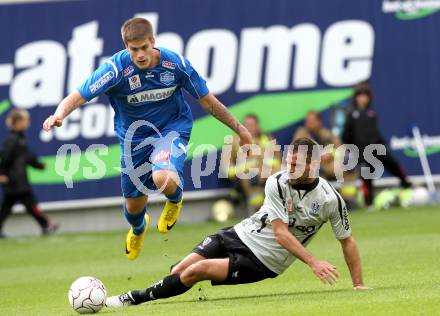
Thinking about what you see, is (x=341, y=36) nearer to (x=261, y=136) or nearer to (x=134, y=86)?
(x=261, y=136)

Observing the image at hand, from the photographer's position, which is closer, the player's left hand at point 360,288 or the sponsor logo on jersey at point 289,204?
the sponsor logo on jersey at point 289,204

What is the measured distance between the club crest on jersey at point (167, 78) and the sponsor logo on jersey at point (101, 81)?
1.96ft

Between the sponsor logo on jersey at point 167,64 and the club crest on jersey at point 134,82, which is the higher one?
the sponsor logo on jersey at point 167,64

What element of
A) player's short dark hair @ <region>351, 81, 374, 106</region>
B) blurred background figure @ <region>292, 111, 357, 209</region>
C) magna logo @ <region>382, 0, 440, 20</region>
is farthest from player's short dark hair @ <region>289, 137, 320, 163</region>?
magna logo @ <region>382, 0, 440, 20</region>

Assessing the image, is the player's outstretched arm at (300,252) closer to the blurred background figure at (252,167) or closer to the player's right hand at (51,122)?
the player's right hand at (51,122)

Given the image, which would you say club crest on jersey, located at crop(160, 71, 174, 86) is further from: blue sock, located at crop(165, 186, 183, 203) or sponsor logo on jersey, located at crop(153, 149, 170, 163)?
blue sock, located at crop(165, 186, 183, 203)

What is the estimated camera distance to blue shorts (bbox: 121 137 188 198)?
1274 cm

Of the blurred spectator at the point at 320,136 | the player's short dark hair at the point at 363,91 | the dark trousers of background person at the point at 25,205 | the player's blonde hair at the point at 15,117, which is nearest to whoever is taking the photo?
the player's blonde hair at the point at 15,117

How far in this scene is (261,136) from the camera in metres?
24.0

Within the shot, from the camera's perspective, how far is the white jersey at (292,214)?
36.1 ft

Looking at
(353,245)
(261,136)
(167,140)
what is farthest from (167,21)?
(353,245)

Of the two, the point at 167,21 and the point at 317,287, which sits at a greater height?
the point at 167,21

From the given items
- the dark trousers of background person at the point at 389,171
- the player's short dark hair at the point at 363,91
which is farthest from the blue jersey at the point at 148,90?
the dark trousers of background person at the point at 389,171

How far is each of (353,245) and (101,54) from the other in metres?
13.8
